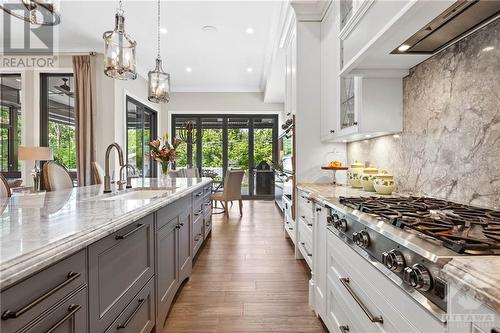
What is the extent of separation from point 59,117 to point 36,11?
15.0ft

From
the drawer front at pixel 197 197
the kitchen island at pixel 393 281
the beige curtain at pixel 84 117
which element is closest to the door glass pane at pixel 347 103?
the kitchen island at pixel 393 281

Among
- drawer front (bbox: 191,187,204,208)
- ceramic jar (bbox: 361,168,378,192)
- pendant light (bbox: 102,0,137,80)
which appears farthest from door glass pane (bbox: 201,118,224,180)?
ceramic jar (bbox: 361,168,378,192)

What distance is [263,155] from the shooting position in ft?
26.6

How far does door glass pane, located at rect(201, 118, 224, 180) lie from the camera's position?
8.13 m

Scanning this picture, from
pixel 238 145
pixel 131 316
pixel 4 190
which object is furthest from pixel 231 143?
pixel 131 316

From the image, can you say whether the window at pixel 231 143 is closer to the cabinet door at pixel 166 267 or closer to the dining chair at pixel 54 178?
the dining chair at pixel 54 178

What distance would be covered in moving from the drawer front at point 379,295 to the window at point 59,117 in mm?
5528

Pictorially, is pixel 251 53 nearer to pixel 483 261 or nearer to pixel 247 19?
pixel 247 19

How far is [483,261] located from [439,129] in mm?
1321

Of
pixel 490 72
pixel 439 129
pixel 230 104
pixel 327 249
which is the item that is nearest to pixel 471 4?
pixel 490 72

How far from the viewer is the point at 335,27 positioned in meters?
2.75

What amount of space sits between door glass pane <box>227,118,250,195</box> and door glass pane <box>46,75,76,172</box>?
12.5 feet

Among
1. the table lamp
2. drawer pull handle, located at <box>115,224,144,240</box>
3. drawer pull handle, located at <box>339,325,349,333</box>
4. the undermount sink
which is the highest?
the table lamp

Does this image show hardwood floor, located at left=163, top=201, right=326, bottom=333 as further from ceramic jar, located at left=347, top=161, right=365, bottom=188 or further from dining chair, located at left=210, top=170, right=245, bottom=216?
dining chair, located at left=210, top=170, right=245, bottom=216
